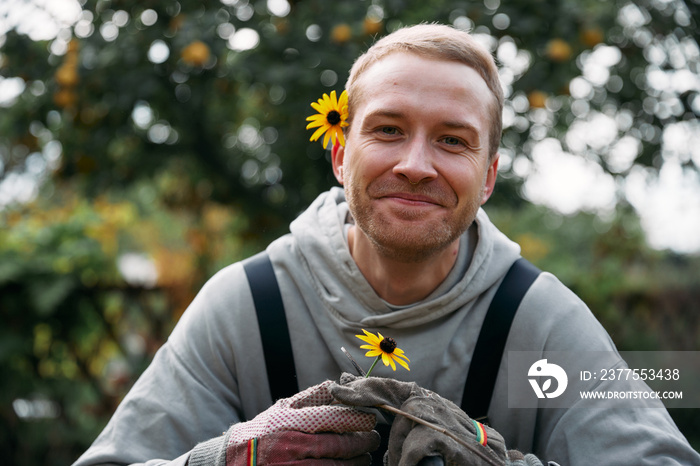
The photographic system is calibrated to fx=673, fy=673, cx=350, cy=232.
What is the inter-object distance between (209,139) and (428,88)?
11.2 feet

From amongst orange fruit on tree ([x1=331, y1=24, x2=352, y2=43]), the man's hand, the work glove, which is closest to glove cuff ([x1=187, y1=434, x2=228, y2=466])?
the man's hand

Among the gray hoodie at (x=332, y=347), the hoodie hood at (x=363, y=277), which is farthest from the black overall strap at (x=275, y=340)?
the hoodie hood at (x=363, y=277)

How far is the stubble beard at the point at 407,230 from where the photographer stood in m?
1.93

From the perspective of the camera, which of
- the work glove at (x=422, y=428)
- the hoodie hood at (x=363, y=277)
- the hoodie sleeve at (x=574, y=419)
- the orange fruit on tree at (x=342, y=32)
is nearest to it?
the work glove at (x=422, y=428)

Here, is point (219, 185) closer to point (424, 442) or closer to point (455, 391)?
point (455, 391)

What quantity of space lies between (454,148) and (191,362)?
1014mm

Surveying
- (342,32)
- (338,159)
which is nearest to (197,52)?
(342,32)

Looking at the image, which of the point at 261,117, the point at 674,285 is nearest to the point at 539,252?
the point at 674,285

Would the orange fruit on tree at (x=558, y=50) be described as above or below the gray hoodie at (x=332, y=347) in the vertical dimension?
above

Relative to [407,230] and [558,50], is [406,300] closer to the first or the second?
[407,230]

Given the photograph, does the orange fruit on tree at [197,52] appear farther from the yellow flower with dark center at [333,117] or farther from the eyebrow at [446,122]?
the eyebrow at [446,122]

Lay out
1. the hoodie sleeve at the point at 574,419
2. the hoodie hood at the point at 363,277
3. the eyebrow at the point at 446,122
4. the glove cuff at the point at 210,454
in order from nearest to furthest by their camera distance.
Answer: the glove cuff at the point at 210,454 → the hoodie sleeve at the point at 574,419 → the eyebrow at the point at 446,122 → the hoodie hood at the point at 363,277

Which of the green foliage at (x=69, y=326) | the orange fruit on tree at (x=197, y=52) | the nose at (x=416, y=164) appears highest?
the orange fruit on tree at (x=197, y=52)

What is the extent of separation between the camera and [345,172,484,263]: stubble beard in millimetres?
1927
